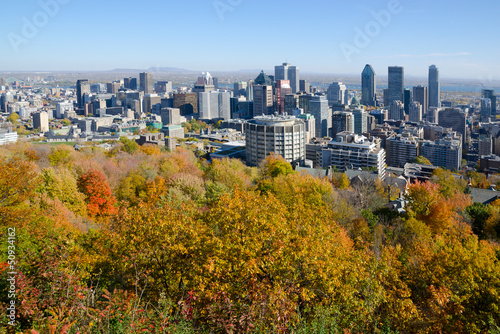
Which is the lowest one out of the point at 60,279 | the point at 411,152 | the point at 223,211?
the point at 411,152

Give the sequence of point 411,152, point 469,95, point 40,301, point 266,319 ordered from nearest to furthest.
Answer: point 266,319
point 40,301
point 411,152
point 469,95

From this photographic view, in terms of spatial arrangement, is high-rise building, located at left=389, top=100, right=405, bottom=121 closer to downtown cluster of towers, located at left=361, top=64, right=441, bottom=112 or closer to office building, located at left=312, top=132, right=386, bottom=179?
downtown cluster of towers, located at left=361, top=64, right=441, bottom=112

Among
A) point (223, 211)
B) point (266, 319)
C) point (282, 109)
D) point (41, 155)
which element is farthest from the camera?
point (282, 109)

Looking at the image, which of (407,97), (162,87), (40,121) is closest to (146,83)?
(162,87)

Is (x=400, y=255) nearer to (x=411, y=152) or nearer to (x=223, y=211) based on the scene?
(x=223, y=211)

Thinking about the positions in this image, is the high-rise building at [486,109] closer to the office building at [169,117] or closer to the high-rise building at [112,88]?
the office building at [169,117]

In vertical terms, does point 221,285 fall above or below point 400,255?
above

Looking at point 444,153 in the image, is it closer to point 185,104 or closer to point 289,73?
point 185,104

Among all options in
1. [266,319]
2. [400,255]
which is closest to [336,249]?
[266,319]

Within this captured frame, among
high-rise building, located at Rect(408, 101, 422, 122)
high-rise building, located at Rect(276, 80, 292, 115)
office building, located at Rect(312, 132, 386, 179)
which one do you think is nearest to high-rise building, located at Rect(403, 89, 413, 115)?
high-rise building, located at Rect(408, 101, 422, 122)
